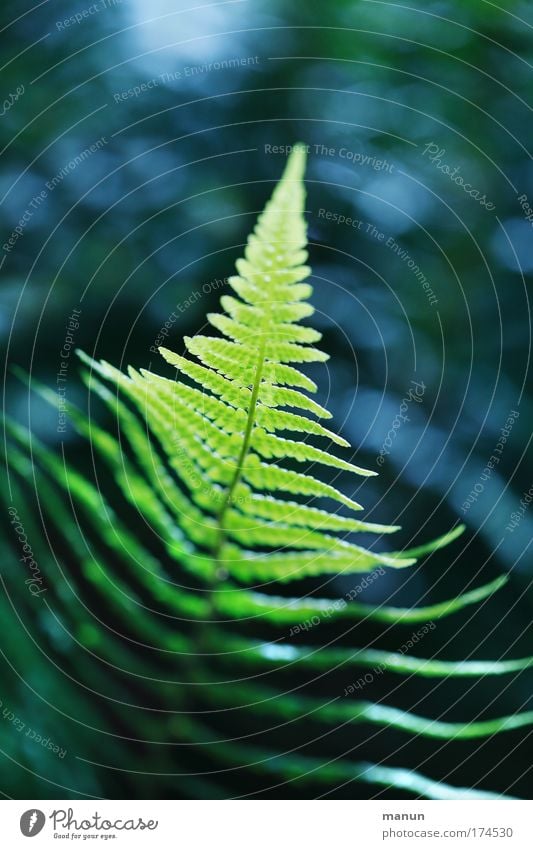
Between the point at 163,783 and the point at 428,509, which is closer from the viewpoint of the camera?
the point at 163,783

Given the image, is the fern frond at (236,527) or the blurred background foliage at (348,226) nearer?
the fern frond at (236,527)

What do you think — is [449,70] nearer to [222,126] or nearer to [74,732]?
[222,126]

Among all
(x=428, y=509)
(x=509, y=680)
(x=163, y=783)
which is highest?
(x=428, y=509)

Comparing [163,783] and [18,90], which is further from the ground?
[18,90]
